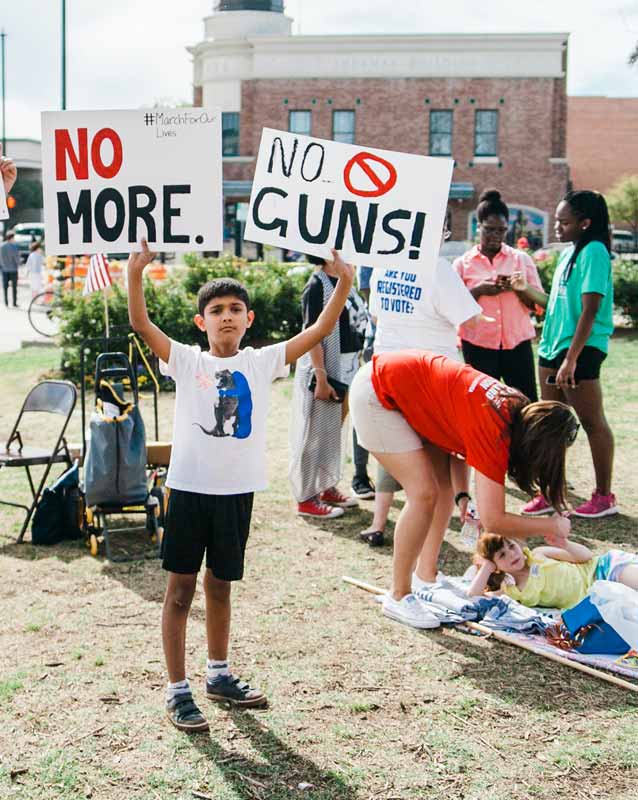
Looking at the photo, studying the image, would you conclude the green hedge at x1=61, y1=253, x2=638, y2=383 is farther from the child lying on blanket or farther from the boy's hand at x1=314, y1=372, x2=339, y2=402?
the child lying on blanket

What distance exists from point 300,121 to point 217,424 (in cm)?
4145

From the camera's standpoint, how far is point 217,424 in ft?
12.7

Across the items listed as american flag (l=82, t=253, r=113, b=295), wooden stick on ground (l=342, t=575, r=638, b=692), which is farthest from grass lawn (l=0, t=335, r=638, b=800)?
american flag (l=82, t=253, r=113, b=295)

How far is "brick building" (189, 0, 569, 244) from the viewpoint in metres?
41.8

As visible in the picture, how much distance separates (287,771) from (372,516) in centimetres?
353

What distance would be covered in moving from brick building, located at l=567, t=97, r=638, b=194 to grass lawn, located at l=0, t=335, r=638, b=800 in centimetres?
6243

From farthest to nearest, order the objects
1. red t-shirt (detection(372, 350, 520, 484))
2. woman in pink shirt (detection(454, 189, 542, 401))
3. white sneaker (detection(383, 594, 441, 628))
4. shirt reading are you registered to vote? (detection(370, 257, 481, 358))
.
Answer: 1. woman in pink shirt (detection(454, 189, 542, 401))
2. shirt reading are you registered to vote? (detection(370, 257, 481, 358))
3. white sneaker (detection(383, 594, 441, 628))
4. red t-shirt (detection(372, 350, 520, 484))

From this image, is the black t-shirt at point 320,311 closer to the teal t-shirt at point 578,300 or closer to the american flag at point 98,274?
the teal t-shirt at point 578,300

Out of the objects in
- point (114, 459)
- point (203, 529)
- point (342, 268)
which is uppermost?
point (342, 268)

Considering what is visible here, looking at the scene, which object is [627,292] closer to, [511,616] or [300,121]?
[511,616]

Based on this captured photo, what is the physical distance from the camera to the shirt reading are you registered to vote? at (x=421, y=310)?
5.84 metres

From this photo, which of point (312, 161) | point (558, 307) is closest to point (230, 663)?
point (312, 161)

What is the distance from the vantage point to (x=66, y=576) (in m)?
5.91

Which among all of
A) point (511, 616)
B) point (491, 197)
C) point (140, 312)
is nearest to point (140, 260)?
point (140, 312)
